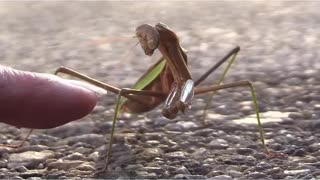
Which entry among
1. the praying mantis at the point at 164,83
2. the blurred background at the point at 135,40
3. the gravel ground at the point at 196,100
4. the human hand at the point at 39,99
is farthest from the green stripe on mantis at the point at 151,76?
the blurred background at the point at 135,40

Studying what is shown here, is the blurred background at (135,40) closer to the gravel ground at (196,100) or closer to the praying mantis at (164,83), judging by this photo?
the gravel ground at (196,100)

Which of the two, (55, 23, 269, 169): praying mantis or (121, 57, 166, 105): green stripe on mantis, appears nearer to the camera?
(55, 23, 269, 169): praying mantis

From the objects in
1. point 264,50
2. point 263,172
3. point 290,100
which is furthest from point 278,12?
point 263,172

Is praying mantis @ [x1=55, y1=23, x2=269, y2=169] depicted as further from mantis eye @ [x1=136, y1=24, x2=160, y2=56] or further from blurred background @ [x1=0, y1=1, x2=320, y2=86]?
blurred background @ [x1=0, y1=1, x2=320, y2=86]

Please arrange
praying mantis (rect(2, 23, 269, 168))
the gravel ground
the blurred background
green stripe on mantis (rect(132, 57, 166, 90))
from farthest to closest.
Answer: the blurred background
green stripe on mantis (rect(132, 57, 166, 90))
praying mantis (rect(2, 23, 269, 168))
the gravel ground

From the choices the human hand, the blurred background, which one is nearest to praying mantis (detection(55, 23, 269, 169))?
the human hand

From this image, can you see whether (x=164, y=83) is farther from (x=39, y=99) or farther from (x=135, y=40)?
(x=135, y=40)

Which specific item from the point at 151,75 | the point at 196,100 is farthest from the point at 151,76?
the point at 196,100

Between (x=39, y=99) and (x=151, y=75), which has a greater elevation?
(x=151, y=75)
